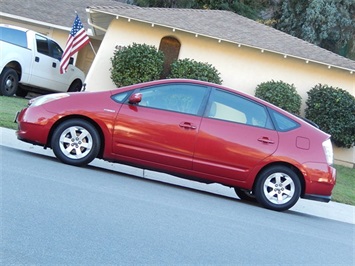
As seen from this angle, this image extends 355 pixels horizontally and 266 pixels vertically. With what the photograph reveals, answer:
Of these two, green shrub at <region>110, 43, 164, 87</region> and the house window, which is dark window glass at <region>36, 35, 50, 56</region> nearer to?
green shrub at <region>110, 43, 164, 87</region>

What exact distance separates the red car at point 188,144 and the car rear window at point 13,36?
32.4ft

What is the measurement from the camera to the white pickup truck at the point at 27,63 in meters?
19.0

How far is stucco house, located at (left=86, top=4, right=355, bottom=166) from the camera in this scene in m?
19.9

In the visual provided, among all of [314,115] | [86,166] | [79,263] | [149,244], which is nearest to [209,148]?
[86,166]

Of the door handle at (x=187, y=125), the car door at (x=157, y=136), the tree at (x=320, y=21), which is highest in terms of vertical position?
the tree at (x=320, y=21)

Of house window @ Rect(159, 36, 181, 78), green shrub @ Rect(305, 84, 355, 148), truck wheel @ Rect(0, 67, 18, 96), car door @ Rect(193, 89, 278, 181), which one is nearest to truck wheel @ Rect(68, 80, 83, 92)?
truck wheel @ Rect(0, 67, 18, 96)

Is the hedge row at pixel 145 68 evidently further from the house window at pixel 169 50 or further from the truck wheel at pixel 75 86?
the truck wheel at pixel 75 86

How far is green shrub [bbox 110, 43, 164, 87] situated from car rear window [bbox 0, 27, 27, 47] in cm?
264

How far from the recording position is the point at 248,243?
7.40 meters

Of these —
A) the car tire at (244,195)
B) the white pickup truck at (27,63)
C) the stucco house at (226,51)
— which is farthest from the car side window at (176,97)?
the stucco house at (226,51)

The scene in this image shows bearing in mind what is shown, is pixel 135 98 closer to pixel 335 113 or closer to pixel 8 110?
pixel 8 110

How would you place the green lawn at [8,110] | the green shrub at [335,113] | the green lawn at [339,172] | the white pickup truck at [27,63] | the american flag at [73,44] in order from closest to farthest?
the green lawn at [339,172]
the green lawn at [8,110]
the white pickup truck at [27,63]
the green shrub at [335,113]
the american flag at [73,44]

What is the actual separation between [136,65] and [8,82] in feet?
11.5

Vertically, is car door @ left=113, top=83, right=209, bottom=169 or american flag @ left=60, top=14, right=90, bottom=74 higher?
american flag @ left=60, top=14, right=90, bottom=74
